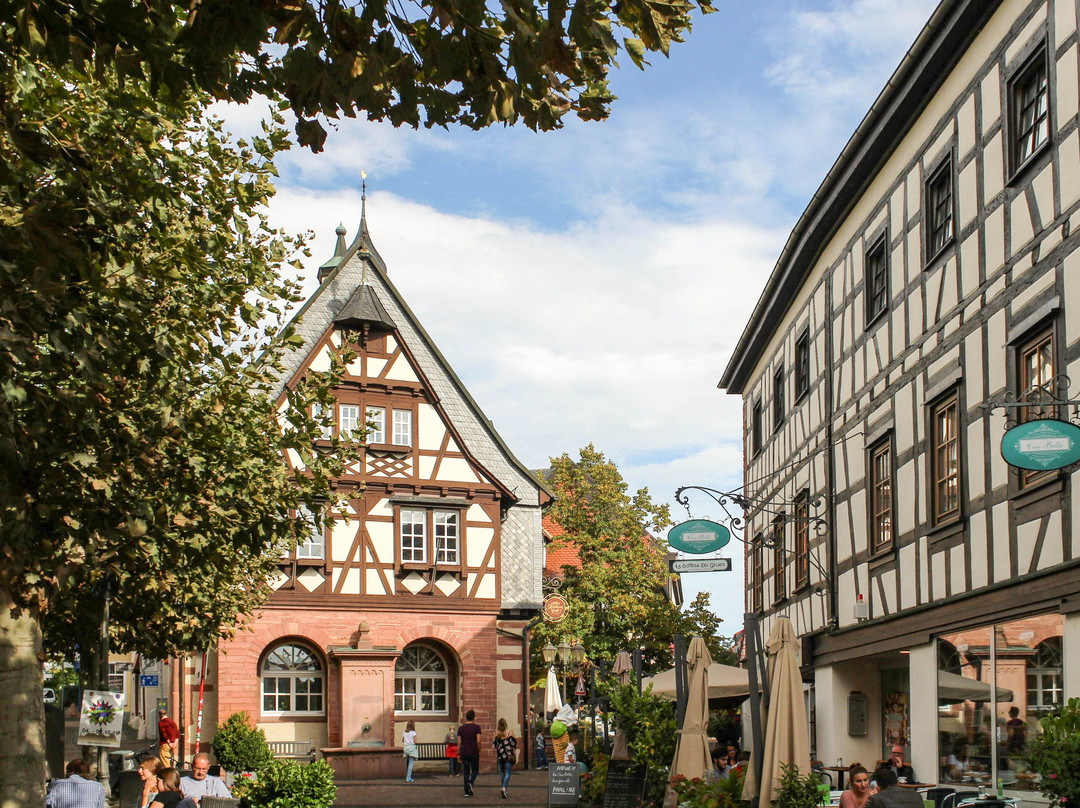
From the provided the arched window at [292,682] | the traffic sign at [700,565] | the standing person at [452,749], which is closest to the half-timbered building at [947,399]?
the traffic sign at [700,565]

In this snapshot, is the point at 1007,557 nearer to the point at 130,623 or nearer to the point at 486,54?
the point at 486,54

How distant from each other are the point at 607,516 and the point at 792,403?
21272 mm

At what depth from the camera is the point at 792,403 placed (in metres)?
24.2

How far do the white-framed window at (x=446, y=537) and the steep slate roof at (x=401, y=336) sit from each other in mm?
1760

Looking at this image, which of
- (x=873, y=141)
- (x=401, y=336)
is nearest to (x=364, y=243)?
(x=401, y=336)

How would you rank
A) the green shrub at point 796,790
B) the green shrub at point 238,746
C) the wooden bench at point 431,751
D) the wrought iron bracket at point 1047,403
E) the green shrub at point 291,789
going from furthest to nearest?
the wooden bench at point 431,751 → the green shrub at point 238,746 → the green shrub at point 291,789 → the green shrub at point 796,790 → the wrought iron bracket at point 1047,403

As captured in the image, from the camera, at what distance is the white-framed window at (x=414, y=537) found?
32781 millimetres

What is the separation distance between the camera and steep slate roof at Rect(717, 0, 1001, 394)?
15203mm

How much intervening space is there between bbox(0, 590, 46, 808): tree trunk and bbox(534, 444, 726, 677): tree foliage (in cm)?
3126

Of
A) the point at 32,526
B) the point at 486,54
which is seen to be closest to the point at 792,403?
the point at 32,526

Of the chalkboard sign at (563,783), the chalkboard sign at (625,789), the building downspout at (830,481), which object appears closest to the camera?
the chalkboard sign at (625,789)

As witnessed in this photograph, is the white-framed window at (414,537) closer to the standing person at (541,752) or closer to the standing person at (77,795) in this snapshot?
the standing person at (541,752)

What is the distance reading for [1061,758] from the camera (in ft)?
33.0

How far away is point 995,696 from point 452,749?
18.2m
